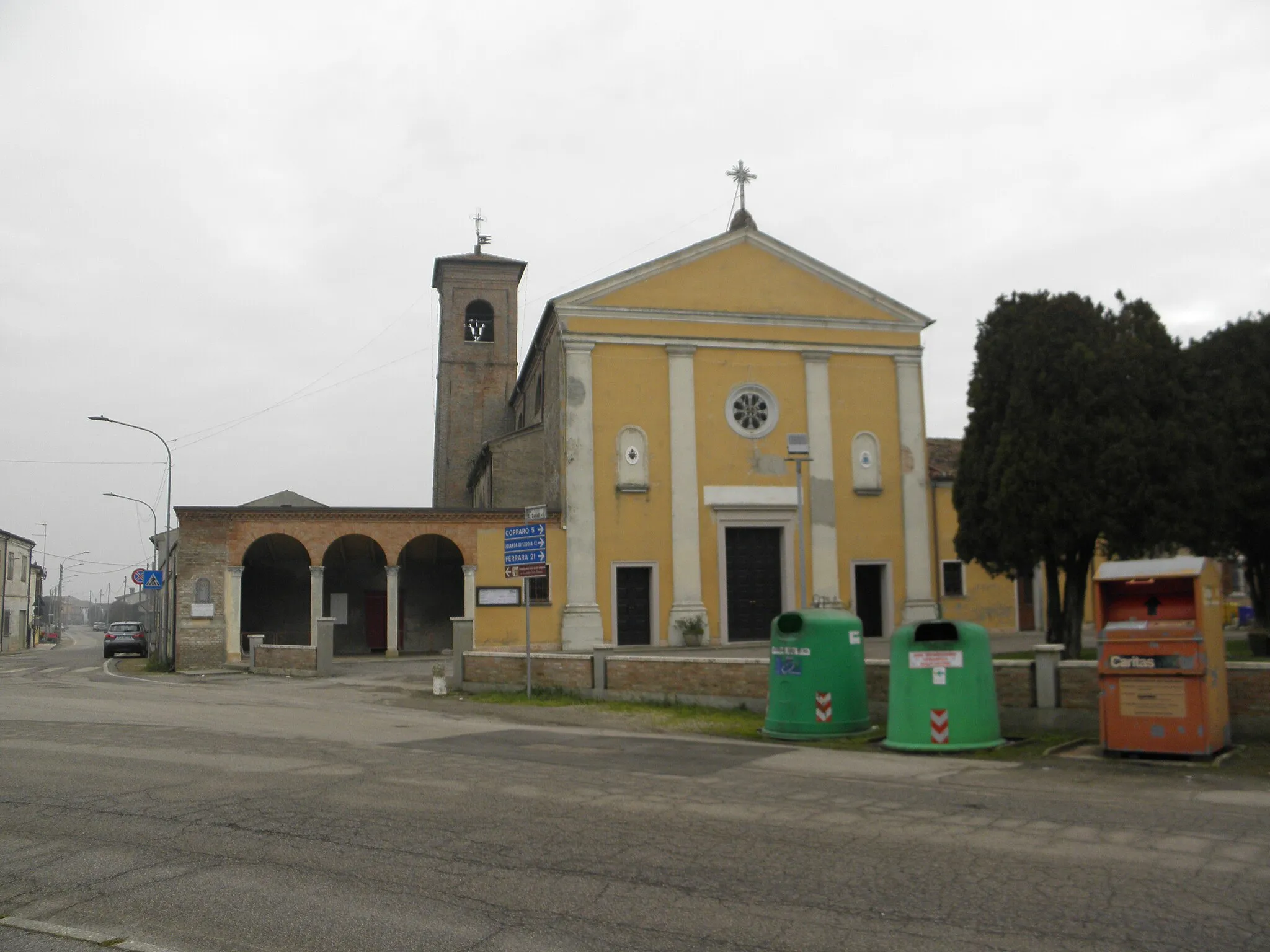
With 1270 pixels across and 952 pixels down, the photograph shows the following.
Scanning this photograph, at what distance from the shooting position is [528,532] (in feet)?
59.0

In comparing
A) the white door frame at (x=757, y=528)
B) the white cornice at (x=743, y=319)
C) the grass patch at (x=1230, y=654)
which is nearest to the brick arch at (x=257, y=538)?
the white cornice at (x=743, y=319)

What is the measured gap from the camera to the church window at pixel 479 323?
47.4 meters

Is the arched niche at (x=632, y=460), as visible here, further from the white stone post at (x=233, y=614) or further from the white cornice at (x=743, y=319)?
the white stone post at (x=233, y=614)

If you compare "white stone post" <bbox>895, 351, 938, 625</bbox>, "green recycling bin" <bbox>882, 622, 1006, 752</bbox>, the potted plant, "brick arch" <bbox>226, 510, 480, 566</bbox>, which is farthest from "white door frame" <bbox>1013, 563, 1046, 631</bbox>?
"green recycling bin" <bbox>882, 622, 1006, 752</bbox>

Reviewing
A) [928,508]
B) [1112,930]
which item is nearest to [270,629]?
[928,508]

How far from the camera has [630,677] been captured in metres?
17.0

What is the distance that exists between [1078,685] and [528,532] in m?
9.10

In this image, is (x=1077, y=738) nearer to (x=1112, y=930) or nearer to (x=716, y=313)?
(x=1112, y=930)

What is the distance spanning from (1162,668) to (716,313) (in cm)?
1952

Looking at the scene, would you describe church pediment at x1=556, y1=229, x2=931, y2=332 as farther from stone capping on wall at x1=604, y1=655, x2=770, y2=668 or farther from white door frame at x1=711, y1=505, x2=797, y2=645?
stone capping on wall at x1=604, y1=655, x2=770, y2=668

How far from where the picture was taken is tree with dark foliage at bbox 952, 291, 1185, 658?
1805 cm

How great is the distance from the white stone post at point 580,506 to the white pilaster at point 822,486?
593 cm

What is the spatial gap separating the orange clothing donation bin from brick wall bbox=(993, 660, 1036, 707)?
1.63 m

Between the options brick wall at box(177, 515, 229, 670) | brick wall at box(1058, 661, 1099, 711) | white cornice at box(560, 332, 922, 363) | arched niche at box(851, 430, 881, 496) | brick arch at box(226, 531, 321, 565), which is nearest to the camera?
brick wall at box(1058, 661, 1099, 711)
